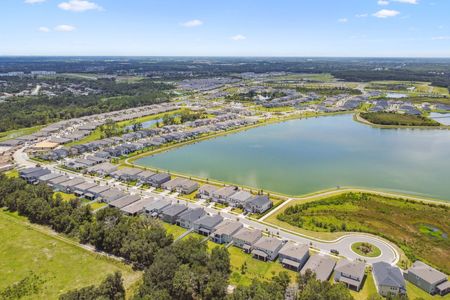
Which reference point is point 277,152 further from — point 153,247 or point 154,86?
point 154,86

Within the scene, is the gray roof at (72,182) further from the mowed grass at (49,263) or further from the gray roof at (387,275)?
the gray roof at (387,275)

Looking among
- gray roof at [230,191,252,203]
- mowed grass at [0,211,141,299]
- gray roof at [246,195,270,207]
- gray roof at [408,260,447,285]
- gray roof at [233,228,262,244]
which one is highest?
gray roof at [246,195,270,207]

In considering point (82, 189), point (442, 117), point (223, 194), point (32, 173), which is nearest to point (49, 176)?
point (32, 173)

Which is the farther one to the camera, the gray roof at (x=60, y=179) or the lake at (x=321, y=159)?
the lake at (x=321, y=159)

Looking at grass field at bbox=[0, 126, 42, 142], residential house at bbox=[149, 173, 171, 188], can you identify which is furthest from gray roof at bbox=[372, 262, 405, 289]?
grass field at bbox=[0, 126, 42, 142]

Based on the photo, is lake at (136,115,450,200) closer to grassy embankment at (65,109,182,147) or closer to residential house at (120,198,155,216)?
residential house at (120,198,155,216)

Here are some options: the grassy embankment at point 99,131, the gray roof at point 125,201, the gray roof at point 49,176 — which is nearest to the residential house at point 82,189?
the gray roof at point 49,176

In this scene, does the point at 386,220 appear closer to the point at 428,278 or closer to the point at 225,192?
the point at 428,278

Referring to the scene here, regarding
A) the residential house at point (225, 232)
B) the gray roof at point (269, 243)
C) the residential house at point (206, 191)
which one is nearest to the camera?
the gray roof at point (269, 243)
